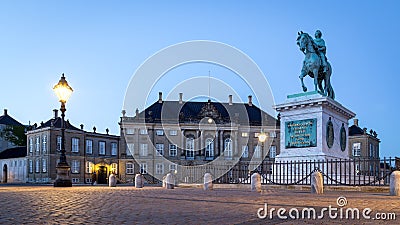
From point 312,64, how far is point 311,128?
3.10m

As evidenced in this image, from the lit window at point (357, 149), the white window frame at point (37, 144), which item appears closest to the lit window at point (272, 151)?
the lit window at point (357, 149)

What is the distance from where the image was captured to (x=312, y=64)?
20.4m

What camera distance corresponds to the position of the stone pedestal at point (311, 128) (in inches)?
738

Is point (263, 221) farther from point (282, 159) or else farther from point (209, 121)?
point (209, 121)

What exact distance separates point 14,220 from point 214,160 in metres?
62.2

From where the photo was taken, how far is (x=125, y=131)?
66.4 metres

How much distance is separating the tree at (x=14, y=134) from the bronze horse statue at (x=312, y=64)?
198ft

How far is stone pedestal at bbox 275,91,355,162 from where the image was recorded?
61.5 ft

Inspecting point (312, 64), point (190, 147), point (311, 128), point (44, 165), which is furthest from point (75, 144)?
point (311, 128)

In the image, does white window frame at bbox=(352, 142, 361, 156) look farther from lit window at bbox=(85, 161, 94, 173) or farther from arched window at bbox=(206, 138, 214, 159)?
lit window at bbox=(85, 161, 94, 173)

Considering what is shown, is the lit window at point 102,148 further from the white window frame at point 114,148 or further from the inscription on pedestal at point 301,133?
the inscription on pedestal at point 301,133

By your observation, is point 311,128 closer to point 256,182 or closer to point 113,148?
point 256,182

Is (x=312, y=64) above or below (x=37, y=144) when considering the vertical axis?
above

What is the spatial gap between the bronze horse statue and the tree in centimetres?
6028
